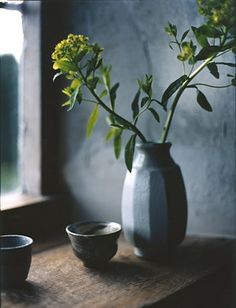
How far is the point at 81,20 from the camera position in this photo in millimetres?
1601

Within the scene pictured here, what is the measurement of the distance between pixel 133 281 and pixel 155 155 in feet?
1.05

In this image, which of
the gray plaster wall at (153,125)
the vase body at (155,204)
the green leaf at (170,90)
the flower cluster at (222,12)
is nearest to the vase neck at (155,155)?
the vase body at (155,204)

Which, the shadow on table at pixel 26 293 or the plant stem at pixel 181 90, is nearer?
the shadow on table at pixel 26 293

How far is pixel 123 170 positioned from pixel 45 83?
369 millimetres

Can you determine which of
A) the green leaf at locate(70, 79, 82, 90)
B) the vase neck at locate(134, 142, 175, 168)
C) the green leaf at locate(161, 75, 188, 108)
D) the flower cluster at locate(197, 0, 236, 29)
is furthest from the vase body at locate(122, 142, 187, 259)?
the flower cluster at locate(197, 0, 236, 29)

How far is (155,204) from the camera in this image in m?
1.25

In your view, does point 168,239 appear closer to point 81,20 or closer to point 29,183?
point 29,183

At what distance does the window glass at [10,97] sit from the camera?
5.09 feet

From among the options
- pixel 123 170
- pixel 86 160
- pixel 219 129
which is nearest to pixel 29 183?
pixel 86 160

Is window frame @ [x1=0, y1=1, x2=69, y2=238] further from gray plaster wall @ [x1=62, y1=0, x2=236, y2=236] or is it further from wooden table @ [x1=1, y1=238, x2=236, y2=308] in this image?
wooden table @ [x1=1, y1=238, x2=236, y2=308]

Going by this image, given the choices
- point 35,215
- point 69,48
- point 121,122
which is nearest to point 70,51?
point 69,48

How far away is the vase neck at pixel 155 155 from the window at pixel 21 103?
17.8 inches

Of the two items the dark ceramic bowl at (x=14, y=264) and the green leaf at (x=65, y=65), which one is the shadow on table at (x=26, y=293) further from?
the green leaf at (x=65, y=65)

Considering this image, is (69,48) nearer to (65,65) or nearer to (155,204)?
(65,65)
